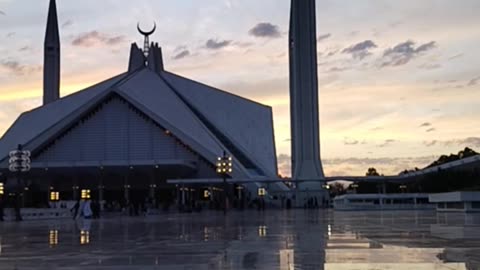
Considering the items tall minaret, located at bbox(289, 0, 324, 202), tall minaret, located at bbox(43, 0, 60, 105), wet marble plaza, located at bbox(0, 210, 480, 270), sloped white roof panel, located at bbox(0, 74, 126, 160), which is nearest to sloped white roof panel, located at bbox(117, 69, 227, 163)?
sloped white roof panel, located at bbox(0, 74, 126, 160)

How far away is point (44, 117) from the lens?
87.1 metres

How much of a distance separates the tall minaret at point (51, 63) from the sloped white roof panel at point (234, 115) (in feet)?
72.2

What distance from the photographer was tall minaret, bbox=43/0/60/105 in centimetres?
10944

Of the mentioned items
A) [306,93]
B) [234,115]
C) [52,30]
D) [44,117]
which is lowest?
[44,117]

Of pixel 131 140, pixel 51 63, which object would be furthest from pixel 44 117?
pixel 51 63

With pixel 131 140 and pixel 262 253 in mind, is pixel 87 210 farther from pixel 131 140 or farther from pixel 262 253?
pixel 131 140

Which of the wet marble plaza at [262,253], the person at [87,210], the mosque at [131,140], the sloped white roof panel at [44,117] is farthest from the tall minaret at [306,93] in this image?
the wet marble plaza at [262,253]

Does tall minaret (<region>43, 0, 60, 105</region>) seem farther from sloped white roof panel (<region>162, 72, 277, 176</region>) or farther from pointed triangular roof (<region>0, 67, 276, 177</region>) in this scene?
sloped white roof panel (<region>162, 72, 277, 176</region>)

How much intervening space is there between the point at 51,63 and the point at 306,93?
47096 millimetres

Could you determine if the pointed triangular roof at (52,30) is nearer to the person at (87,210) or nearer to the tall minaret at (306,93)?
the tall minaret at (306,93)

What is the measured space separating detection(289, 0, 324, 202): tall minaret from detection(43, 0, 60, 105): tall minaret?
1729 inches

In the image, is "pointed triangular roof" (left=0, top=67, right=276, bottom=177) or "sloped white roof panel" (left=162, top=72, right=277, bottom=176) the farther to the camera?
"sloped white roof panel" (left=162, top=72, right=277, bottom=176)

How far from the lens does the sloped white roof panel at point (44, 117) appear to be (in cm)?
8394

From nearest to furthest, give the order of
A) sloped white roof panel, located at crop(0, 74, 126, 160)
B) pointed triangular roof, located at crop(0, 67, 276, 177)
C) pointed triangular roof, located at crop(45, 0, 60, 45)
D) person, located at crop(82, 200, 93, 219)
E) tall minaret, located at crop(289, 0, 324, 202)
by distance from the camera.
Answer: person, located at crop(82, 200, 93, 219) → tall minaret, located at crop(289, 0, 324, 202) → pointed triangular roof, located at crop(0, 67, 276, 177) → sloped white roof panel, located at crop(0, 74, 126, 160) → pointed triangular roof, located at crop(45, 0, 60, 45)
